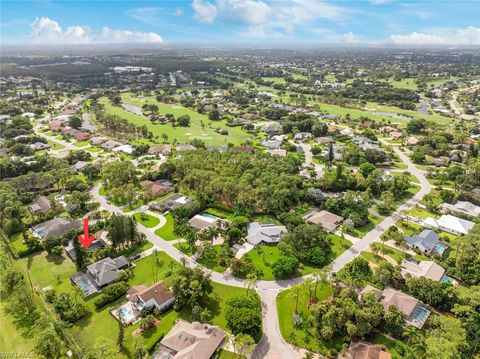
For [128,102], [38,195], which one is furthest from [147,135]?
[128,102]

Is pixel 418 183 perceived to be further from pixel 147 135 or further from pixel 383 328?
pixel 147 135

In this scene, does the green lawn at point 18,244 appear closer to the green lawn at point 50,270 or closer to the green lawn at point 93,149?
the green lawn at point 50,270

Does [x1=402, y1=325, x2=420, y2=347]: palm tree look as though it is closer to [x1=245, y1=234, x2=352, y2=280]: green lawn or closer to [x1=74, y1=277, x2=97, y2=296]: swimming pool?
[x1=245, y1=234, x2=352, y2=280]: green lawn

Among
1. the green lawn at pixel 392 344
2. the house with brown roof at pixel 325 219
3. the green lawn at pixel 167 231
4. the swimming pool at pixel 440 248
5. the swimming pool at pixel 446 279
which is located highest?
the swimming pool at pixel 440 248

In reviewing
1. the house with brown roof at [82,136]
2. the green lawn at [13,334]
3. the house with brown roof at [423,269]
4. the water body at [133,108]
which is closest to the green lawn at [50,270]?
the green lawn at [13,334]

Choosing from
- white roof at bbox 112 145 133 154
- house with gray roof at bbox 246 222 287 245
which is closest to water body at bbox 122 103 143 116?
white roof at bbox 112 145 133 154
